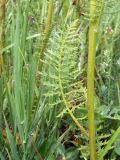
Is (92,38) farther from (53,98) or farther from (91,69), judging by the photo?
(53,98)

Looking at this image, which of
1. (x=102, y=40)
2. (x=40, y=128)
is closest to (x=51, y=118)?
(x=40, y=128)

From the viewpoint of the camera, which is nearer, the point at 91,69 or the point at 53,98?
the point at 91,69

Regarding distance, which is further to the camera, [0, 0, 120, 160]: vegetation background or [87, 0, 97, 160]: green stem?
[0, 0, 120, 160]: vegetation background

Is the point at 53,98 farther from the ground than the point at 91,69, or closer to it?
closer to it

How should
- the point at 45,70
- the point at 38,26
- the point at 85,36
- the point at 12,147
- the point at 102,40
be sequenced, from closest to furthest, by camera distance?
the point at 12,147, the point at 45,70, the point at 85,36, the point at 38,26, the point at 102,40

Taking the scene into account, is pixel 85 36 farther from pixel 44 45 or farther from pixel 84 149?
pixel 84 149

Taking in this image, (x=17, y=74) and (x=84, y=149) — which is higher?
(x=17, y=74)

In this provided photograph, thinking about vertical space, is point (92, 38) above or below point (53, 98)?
above

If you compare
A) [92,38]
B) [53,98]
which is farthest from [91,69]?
[53,98]

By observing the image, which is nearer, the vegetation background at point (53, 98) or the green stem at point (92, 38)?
the green stem at point (92, 38)

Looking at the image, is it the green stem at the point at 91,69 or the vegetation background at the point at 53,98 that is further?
the vegetation background at the point at 53,98

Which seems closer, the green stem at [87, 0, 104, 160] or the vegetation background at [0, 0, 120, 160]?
the green stem at [87, 0, 104, 160]
